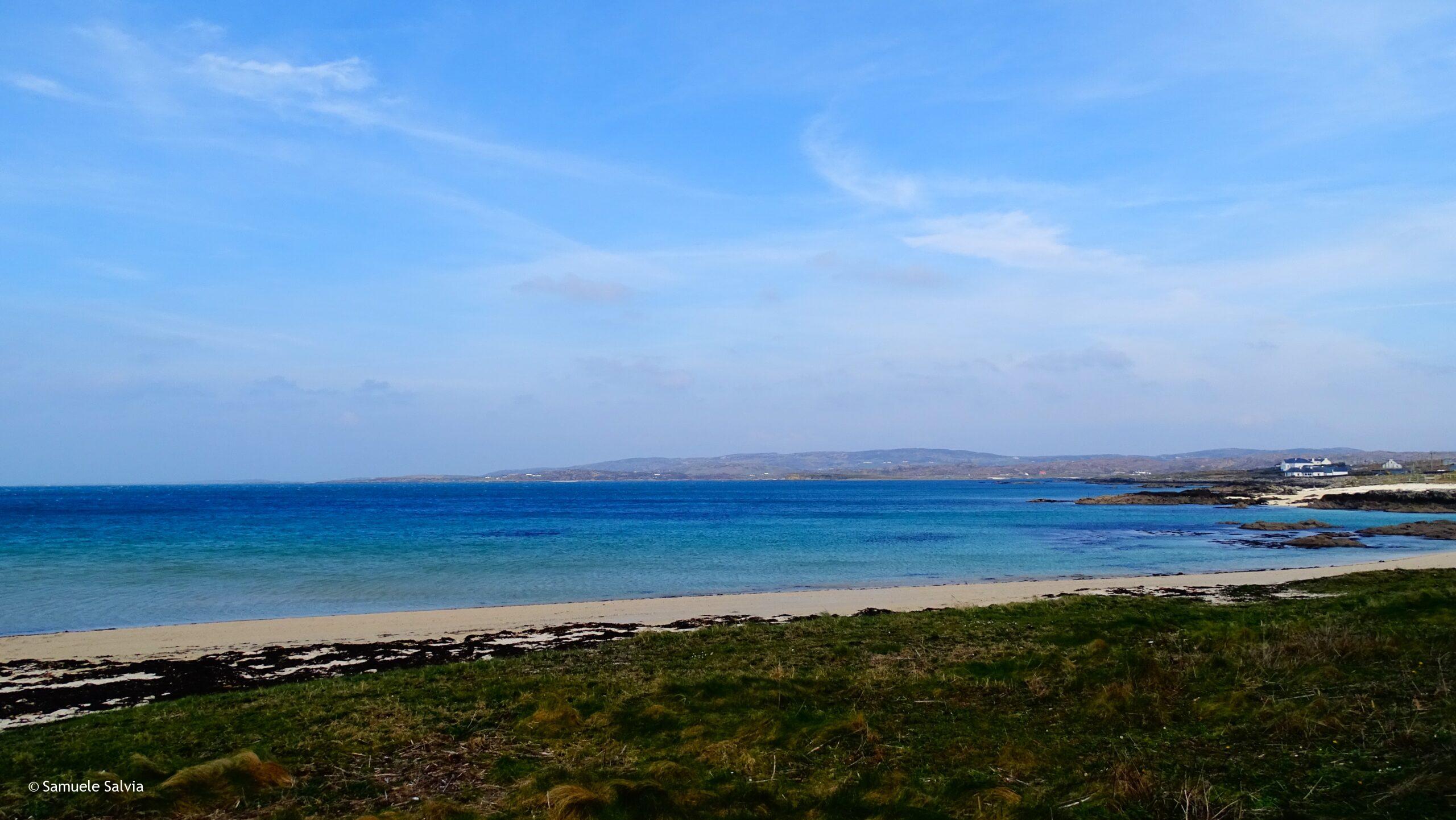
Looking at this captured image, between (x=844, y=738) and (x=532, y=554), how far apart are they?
36391 millimetres

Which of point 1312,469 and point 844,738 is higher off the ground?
point 844,738

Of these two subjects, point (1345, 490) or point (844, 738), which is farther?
point (1345, 490)

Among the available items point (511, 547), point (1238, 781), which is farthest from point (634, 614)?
point (511, 547)

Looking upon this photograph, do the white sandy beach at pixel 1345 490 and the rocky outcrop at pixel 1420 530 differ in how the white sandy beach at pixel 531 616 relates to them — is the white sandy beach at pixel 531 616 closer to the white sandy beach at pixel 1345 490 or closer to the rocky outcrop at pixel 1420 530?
the rocky outcrop at pixel 1420 530

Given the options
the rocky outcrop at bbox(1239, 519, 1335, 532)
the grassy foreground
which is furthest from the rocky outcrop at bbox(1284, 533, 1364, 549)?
the grassy foreground

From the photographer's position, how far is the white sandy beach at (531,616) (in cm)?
1861

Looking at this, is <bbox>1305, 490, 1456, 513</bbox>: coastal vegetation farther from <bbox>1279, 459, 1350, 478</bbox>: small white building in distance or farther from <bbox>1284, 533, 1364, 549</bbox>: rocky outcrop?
<bbox>1279, 459, 1350, 478</bbox>: small white building in distance

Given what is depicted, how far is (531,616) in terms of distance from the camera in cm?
2262

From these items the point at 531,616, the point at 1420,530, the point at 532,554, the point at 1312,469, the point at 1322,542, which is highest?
the point at 531,616

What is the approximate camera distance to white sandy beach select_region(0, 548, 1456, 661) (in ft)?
61.1

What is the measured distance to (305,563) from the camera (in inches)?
1500

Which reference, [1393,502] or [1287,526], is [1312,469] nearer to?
[1393,502]

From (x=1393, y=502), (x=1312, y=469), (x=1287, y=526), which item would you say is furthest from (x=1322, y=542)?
(x=1312, y=469)

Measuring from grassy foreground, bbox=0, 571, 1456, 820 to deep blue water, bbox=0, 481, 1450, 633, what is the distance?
16.6 m
